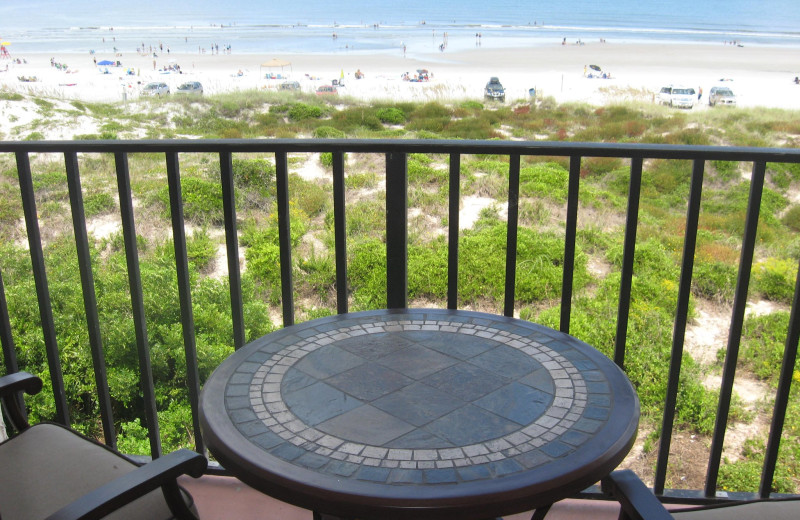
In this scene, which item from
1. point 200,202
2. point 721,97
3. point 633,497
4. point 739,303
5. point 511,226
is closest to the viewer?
point 633,497

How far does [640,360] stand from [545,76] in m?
34.4

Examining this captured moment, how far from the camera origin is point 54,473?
1363 mm

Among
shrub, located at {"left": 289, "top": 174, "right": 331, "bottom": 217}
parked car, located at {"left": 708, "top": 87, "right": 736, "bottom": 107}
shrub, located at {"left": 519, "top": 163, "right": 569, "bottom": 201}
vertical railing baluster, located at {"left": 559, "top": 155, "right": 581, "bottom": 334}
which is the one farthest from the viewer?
parked car, located at {"left": 708, "top": 87, "right": 736, "bottom": 107}

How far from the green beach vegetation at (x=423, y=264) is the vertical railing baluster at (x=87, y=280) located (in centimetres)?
199

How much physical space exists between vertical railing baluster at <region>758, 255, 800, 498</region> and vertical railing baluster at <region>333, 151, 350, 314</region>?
3.85 ft

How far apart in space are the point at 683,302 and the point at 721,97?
27.8 m

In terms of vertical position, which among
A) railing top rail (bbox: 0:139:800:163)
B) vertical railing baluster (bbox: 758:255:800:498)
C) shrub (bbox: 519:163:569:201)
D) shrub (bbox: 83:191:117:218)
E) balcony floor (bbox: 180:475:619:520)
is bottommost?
shrub (bbox: 83:191:117:218)

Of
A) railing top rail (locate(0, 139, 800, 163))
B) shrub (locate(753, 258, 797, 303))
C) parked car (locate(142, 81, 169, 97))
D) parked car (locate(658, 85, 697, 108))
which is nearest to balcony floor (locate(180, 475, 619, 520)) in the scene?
railing top rail (locate(0, 139, 800, 163))

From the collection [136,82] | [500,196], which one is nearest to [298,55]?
[136,82]

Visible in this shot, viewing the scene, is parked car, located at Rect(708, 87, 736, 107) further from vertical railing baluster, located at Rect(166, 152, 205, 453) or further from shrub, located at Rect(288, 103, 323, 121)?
vertical railing baluster, located at Rect(166, 152, 205, 453)

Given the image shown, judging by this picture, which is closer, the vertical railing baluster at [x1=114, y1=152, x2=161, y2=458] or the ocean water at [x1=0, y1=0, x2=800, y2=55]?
the vertical railing baluster at [x1=114, y1=152, x2=161, y2=458]

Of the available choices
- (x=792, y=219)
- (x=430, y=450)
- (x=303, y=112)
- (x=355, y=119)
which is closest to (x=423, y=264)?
(x=430, y=450)

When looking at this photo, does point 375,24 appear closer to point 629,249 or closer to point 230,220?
point 230,220

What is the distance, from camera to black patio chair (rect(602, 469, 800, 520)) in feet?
3.14
